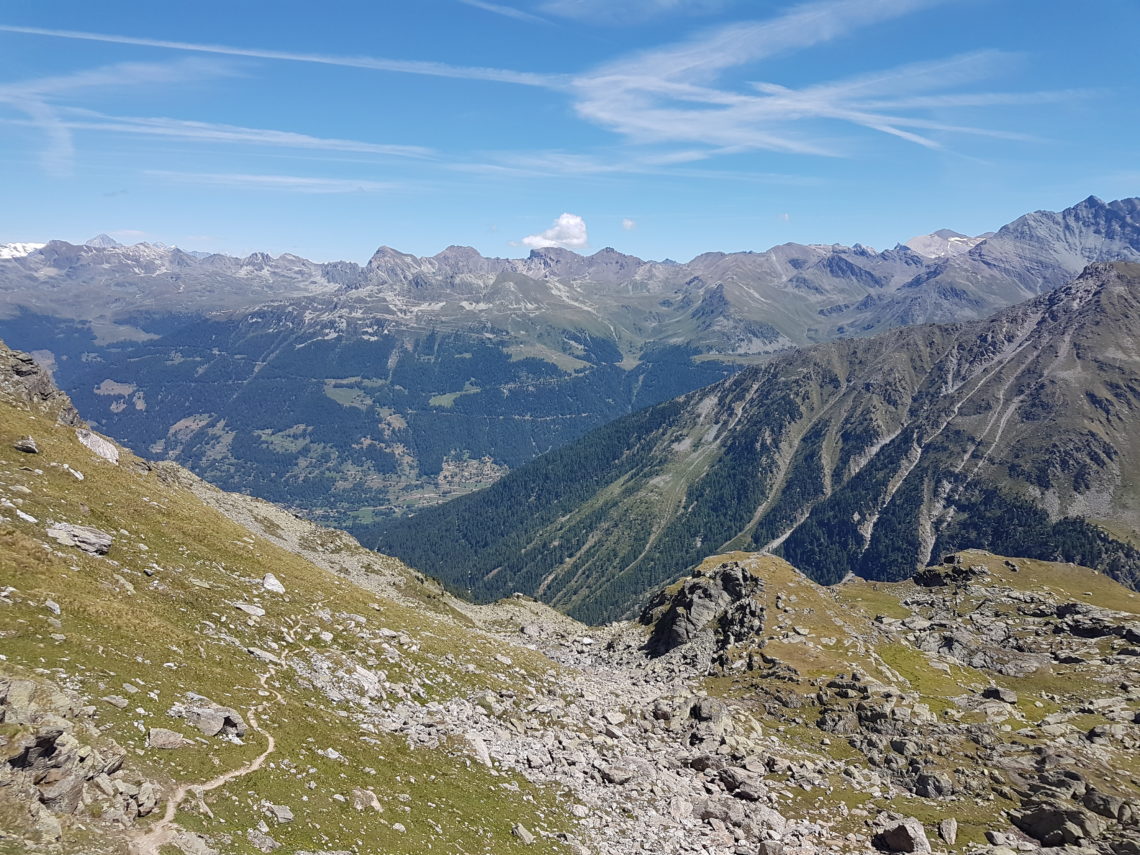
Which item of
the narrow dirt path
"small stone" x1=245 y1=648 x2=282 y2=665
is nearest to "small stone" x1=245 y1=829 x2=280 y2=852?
the narrow dirt path

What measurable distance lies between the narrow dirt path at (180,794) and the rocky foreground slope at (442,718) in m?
0.17

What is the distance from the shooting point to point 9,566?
3709cm

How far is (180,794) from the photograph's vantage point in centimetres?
2756

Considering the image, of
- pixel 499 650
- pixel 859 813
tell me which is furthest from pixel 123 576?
pixel 859 813

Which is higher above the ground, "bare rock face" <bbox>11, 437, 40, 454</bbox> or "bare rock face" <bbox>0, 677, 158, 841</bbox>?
"bare rock face" <bbox>11, 437, 40, 454</bbox>

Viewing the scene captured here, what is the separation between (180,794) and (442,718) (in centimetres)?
2558

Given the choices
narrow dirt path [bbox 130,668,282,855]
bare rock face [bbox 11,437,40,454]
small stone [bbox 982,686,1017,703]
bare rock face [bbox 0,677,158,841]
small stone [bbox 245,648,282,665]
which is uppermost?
bare rock face [bbox 11,437,40,454]

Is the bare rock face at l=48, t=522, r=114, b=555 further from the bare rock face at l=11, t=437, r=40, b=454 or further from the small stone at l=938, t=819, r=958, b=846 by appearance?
the small stone at l=938, t=819, r=958, b=846

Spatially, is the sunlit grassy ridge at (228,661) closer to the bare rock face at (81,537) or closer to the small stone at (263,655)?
the small stone at (263,655)

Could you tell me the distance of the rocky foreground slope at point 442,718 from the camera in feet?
94.5

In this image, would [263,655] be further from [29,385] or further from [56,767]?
[29,385]

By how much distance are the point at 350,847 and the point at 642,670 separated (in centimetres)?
7214

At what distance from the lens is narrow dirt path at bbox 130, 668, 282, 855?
79.0ft

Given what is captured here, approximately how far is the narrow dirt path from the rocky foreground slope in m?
0.17
